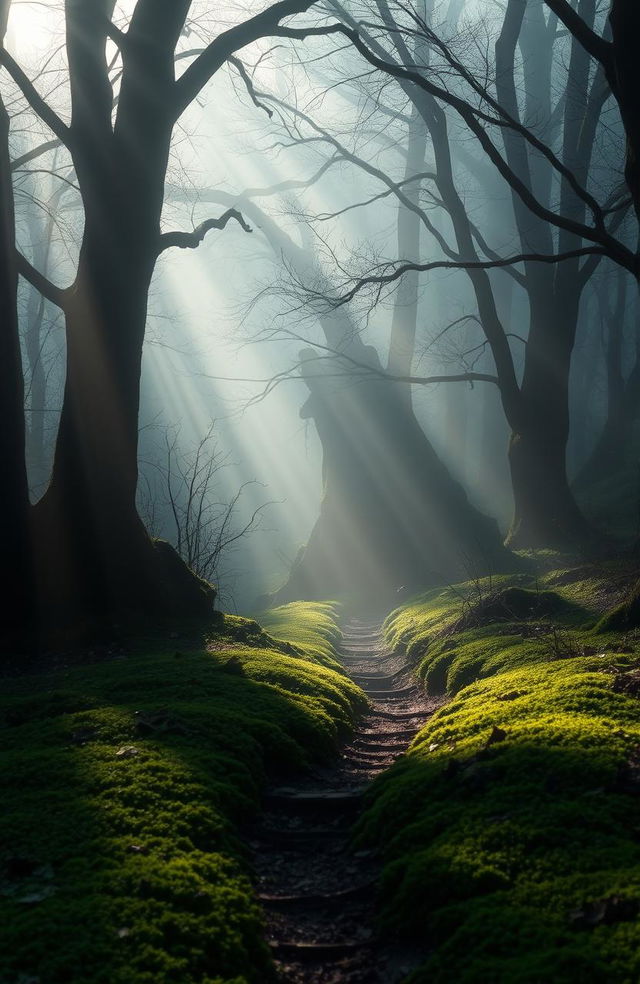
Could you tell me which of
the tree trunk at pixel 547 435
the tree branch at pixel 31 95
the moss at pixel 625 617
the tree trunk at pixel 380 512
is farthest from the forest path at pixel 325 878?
the tree trunk at pixel 380 512

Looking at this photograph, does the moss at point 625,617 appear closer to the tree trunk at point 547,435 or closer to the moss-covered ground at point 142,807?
the moss-covered ground at point 142,807

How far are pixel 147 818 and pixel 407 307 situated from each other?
28.6 m

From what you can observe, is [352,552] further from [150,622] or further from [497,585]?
[150,622]

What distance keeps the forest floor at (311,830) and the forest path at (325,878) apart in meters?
0.01

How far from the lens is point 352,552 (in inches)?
1145

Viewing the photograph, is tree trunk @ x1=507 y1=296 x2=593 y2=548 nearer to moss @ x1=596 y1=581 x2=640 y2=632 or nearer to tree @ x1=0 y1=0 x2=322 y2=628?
moss @ x1=596 y1=581 x2=640 y2=632

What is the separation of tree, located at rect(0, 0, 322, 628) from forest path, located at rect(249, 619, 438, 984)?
4663 mm

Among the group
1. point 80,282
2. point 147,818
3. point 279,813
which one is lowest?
point 279,813

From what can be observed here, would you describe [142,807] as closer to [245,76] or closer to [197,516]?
[197,516]

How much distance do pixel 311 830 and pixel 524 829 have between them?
5.59 feet

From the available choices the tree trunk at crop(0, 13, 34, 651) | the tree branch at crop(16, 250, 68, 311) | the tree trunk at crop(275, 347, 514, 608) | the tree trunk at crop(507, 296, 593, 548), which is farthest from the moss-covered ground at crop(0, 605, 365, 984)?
the tree trunk at crop(275, 347, 514, 608)

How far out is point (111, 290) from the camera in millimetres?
10898

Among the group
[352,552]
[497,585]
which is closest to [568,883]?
[497,585]

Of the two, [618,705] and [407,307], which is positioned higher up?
[407,307]
